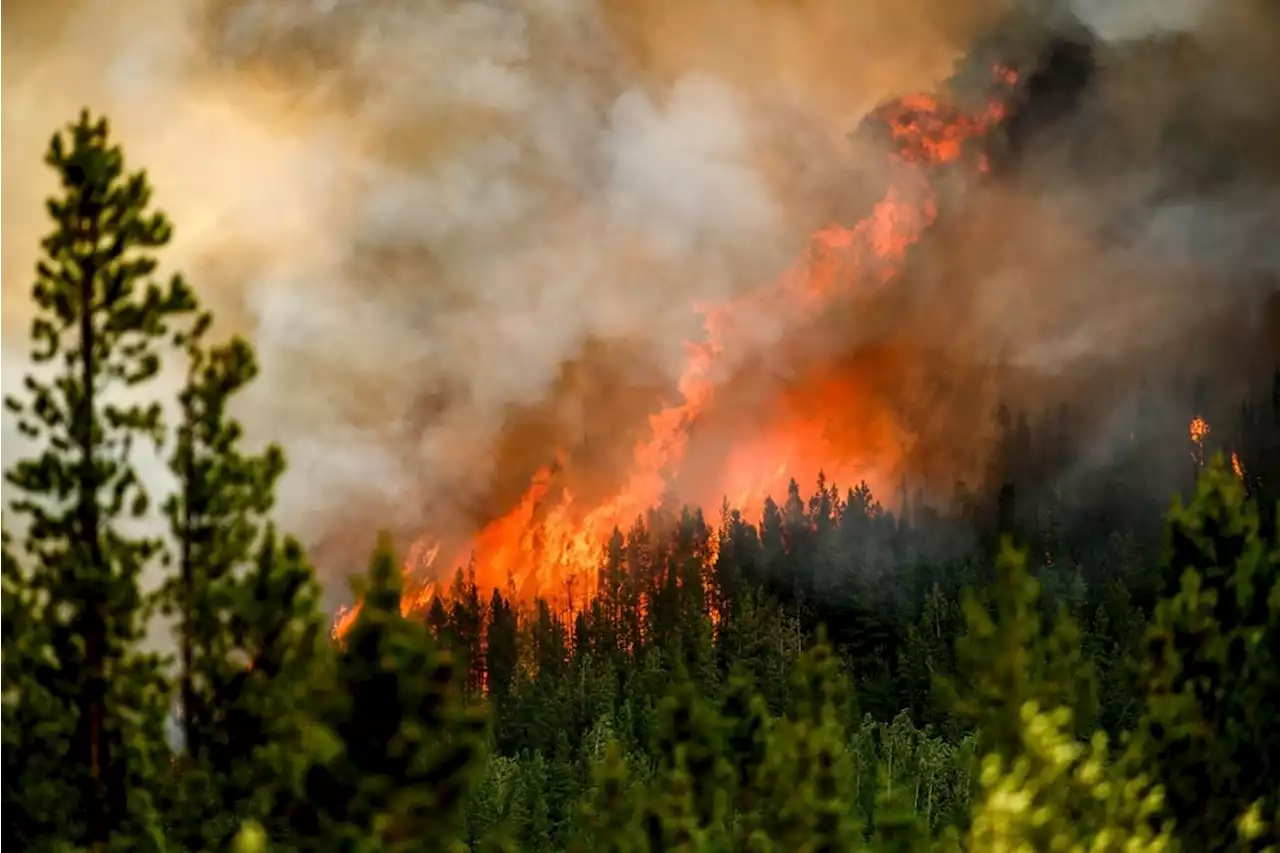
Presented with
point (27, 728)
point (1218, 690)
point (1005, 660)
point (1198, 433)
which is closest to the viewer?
point (27, 728)

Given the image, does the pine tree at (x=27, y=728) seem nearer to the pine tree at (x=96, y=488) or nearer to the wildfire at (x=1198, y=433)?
the pine tree at (x=96, y=488)

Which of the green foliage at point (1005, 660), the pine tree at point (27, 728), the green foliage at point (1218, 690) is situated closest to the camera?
the pine tree at point (27, 728)

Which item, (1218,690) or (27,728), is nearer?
(27,728)

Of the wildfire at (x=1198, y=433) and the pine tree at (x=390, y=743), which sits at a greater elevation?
the wildfire at (x=1198, y=433)

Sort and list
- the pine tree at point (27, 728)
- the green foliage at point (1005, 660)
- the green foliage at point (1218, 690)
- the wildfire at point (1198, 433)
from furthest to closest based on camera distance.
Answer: the wildfire at point (1198, 433) → the green foliage at point (1218, 690) → the green foliage at point (1005, 660) → the pine tree at point (27, 728)

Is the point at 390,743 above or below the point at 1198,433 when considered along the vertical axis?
below

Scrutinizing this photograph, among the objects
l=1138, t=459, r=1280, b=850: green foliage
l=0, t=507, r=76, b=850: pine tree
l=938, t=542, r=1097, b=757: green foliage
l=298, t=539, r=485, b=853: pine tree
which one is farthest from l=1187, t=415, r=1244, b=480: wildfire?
l=0, t=507, r=76, b=850: pine tree

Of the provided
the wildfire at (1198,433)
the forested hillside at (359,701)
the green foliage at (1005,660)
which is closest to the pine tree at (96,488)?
the forested hillside at (359,701)

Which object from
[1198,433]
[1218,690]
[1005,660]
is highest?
[1198,433]

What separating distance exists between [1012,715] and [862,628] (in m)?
101

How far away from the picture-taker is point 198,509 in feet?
61.5

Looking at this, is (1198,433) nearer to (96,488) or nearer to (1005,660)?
(1005,660)

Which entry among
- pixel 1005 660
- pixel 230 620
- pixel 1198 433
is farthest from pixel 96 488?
pixel 1198 433

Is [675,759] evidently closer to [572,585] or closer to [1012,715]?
[1012,715]
